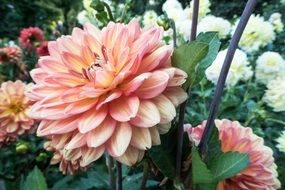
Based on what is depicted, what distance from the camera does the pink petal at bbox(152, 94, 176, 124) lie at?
1.50ft

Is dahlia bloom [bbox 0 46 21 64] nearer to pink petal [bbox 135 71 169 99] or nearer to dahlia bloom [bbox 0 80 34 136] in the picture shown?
dahlia bloom [bbox 0 80 34 136]

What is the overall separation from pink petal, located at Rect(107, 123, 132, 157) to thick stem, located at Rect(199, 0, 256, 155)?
106mm

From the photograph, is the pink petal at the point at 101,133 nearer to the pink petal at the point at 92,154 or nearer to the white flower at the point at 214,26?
the pink petal at the point at 92,154

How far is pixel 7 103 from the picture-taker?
1121 mm

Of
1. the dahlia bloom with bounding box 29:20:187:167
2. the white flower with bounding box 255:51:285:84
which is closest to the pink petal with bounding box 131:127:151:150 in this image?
the dahlia bloom with bounding box 29:20:187:167

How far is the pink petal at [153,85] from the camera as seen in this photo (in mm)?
458

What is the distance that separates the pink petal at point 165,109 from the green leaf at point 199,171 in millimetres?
47

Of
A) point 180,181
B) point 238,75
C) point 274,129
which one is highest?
point 180,181

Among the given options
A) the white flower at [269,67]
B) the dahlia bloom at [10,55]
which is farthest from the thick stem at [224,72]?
the dahlia bloom at [10,55]

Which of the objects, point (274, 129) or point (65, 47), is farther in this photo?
point (274, 129)

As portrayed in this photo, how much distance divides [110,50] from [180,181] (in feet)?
0.57

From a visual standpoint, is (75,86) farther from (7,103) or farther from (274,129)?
(274,129)

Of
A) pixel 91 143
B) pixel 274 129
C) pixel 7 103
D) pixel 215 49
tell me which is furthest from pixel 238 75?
pixel 91 143

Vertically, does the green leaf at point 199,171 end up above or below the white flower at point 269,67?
above
